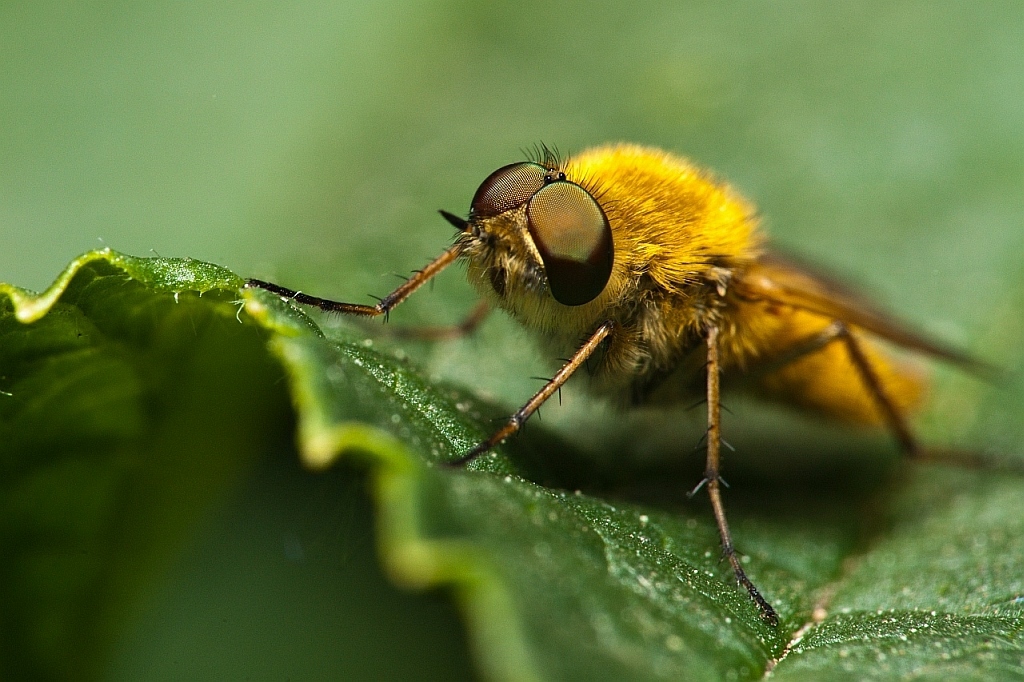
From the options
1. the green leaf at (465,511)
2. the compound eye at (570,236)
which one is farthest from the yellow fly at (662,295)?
the green leaf at (465,511)

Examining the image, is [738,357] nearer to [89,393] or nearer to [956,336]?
[956,336]

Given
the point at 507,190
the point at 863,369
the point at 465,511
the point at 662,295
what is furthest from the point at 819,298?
the point at 465,511

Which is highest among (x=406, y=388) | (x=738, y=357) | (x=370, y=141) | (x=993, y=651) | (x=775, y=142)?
(x=370, y=141)

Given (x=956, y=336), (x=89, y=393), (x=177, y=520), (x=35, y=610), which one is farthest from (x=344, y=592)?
(x=956, y=336)

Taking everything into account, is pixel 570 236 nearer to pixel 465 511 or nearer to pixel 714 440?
pixel 714 440

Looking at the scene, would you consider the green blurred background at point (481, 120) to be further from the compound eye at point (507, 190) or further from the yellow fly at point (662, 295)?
the compound eye at point (507, 190)

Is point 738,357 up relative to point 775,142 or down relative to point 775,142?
down

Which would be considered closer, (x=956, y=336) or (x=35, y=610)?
(x=35, y=610)

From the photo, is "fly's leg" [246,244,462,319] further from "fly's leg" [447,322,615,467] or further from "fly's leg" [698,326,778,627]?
"fly's leg" [698,326,778,627]
